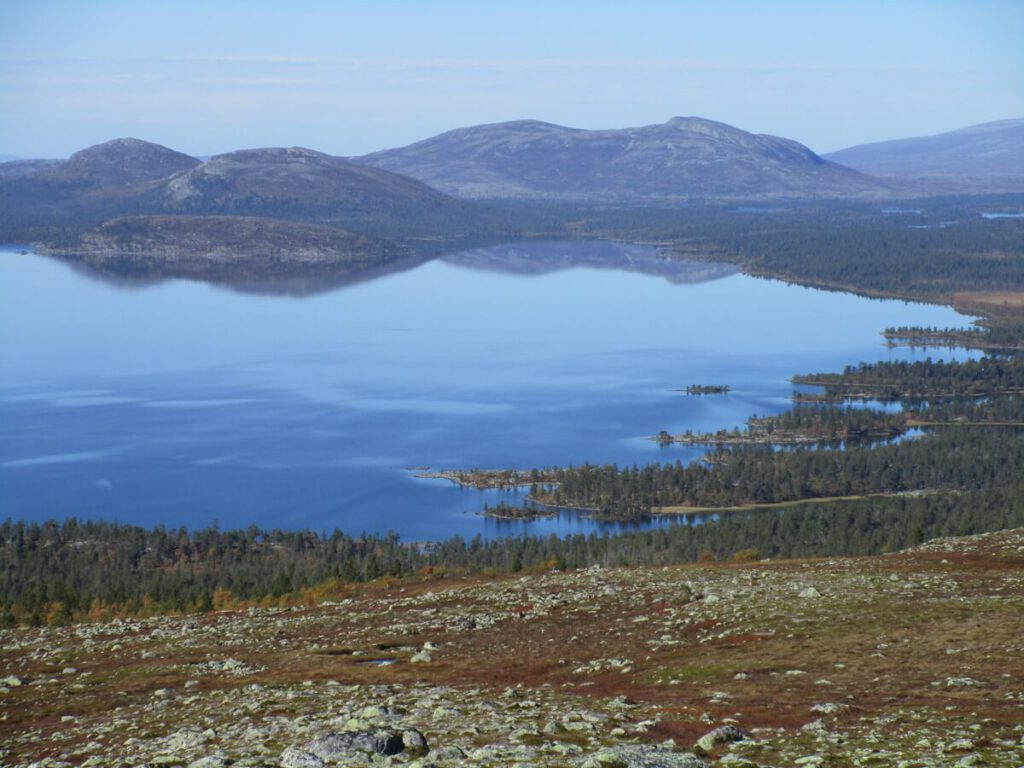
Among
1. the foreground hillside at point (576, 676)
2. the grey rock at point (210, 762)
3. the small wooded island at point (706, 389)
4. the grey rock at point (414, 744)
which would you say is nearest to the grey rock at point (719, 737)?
the foreground hillside at point (576, 676)

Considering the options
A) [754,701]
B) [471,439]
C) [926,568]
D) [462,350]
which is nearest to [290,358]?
[462,350]

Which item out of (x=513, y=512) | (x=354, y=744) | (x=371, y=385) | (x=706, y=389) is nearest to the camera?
(x=354, y=744)

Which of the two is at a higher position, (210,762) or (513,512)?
(210,762)

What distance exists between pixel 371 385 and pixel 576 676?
88710 millimetres

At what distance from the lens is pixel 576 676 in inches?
809

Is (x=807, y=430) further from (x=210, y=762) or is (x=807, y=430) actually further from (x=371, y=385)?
(x=210, y=762)

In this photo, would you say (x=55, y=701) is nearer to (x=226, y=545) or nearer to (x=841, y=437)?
(x=226, y=545)

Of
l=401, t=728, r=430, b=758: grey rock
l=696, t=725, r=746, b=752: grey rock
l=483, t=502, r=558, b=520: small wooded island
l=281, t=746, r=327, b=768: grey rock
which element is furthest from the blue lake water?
l=696, t=725, r=746, b=752: grey rock

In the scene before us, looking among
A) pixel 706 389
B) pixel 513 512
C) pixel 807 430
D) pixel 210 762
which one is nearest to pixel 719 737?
pixel 210 762

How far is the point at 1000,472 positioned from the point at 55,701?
206 feet

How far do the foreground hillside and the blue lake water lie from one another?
3694cm

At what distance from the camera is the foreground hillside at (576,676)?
15656mm

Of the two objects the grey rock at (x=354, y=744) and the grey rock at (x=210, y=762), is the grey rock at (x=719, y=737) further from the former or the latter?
the grey rock at (x=210, y=762)

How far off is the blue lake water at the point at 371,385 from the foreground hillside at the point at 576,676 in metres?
36.9
